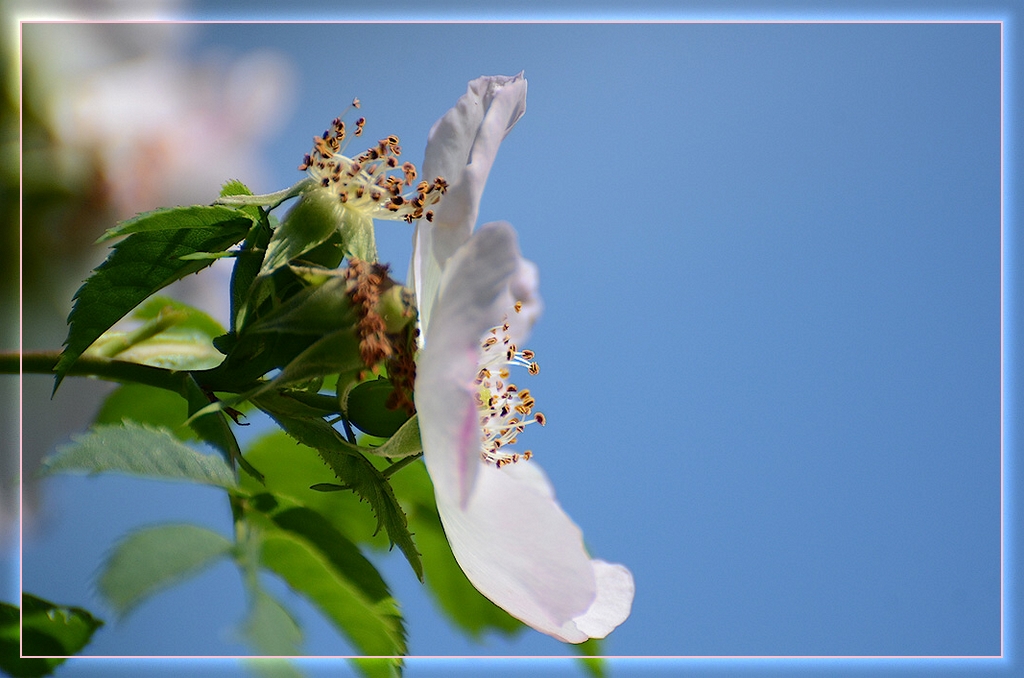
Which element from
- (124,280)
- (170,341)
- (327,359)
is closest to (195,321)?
(170,341)

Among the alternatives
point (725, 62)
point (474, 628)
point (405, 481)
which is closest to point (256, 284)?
point (405, 481)

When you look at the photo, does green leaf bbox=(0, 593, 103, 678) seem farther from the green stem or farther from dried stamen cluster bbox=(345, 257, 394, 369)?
dried stamen cluster bbox=(345, 257, 394, 369)

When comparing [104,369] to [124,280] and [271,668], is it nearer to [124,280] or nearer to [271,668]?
[124,280]

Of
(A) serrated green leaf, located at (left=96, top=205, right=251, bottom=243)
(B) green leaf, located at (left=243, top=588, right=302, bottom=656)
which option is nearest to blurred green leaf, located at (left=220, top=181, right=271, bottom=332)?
(A) serrated green leaf, located at (left=96, top=205, right=251, bottom=243)

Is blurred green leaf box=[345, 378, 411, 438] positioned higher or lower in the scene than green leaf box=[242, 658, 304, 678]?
higher

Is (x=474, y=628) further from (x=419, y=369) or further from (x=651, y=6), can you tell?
(x=651, y=6)

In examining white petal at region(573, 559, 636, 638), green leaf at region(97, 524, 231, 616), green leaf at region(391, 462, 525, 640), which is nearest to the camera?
green leaf at region(97, 524, 231, 616)
